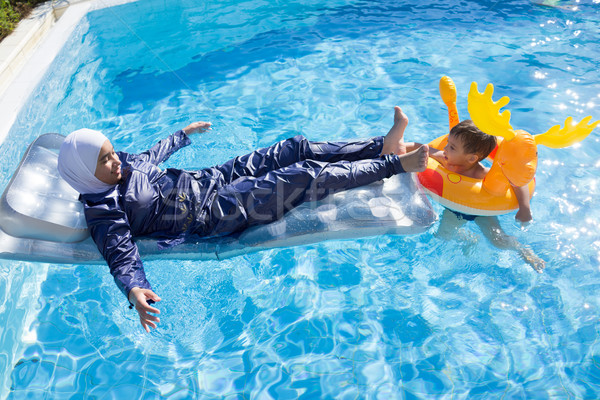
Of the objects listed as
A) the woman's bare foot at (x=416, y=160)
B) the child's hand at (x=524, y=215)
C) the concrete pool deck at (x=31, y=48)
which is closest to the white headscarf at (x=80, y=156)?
the woman's bare foot at (x=416, y=160)

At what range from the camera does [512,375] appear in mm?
3316

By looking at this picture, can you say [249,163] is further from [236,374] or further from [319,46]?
[319,46]

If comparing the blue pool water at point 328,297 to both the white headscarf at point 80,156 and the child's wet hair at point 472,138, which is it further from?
the white headscarf at point 80,156

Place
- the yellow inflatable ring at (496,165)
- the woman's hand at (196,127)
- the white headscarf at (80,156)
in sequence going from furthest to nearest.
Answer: the woman's hand at (196,127) → the yellow inflatable ring at (496,165) → the white headscarf at (80,156)

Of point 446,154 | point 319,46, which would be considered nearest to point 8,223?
point 446,154

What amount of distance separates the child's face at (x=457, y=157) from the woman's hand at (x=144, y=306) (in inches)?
95.6

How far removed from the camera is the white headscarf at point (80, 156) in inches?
126

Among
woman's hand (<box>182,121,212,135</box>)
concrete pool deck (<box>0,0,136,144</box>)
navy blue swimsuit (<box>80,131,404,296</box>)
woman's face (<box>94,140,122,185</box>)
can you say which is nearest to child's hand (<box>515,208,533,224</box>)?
navy blue swimsuit (<box>80,131,404,296</box>)

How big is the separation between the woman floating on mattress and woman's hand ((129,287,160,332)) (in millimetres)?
102

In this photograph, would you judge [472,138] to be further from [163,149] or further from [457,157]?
[163,149]

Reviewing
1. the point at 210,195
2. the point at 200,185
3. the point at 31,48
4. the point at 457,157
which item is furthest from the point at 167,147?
the point at 31,48

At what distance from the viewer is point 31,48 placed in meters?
6.65

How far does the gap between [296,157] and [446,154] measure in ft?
3.91

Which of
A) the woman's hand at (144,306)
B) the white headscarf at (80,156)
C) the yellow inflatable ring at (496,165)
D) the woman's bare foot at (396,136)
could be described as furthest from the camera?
the woman's bare foot at (396,136)
